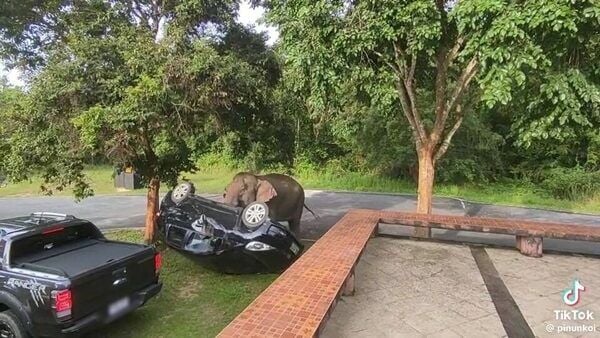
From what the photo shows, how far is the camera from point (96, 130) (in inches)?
210

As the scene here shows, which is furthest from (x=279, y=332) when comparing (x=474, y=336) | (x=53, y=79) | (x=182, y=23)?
(x=182, y=23)

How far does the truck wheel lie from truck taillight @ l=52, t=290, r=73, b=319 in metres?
0.57

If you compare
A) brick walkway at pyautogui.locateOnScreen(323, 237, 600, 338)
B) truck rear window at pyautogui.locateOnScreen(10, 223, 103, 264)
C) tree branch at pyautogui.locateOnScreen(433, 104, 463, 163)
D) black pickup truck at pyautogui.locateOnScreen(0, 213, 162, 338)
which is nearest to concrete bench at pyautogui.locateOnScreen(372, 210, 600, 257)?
brick walkway at pyautogui.locateOnScreen(323, 237, 600, 338)

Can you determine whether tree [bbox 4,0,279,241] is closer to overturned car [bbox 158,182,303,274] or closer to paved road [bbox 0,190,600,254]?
overturned car [bbox 158,182,303,274]

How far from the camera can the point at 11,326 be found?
3.89 metres

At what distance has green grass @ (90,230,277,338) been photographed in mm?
4777

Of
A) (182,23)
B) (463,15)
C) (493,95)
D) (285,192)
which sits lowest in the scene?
(285,192)

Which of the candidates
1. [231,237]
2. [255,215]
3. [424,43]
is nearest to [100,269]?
[231,237]

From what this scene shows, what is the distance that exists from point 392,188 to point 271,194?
9296mm

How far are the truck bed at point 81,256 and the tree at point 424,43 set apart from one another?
9.50 feet

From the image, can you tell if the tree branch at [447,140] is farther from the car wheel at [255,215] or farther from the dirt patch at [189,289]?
the dirt patch at [189,289]

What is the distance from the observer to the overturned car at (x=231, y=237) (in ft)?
18.9

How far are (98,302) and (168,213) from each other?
2.58 m

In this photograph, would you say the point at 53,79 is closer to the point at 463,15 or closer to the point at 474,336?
the point at 463,15
